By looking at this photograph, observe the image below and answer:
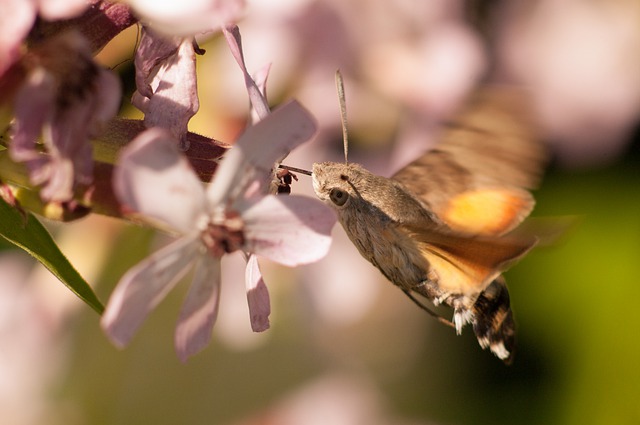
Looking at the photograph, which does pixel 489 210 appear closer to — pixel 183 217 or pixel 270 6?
pixel 183 217

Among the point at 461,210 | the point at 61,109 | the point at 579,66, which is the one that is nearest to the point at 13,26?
the point at 61,109

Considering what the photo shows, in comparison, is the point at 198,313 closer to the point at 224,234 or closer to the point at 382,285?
the point at 224,234

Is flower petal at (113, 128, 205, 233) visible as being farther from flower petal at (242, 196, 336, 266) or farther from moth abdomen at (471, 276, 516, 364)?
moth abdomen at (471, 276, 516, 364)

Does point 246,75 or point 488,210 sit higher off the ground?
point 246,75

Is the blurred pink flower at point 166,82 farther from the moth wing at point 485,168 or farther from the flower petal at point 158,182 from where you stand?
the moth wing at point 485,168

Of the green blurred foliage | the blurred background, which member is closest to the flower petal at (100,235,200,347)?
the blurred background

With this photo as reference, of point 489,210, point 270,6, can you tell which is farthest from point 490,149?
point 270,6

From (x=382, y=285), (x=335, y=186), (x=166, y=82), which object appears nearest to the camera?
(x=166, y=82)
